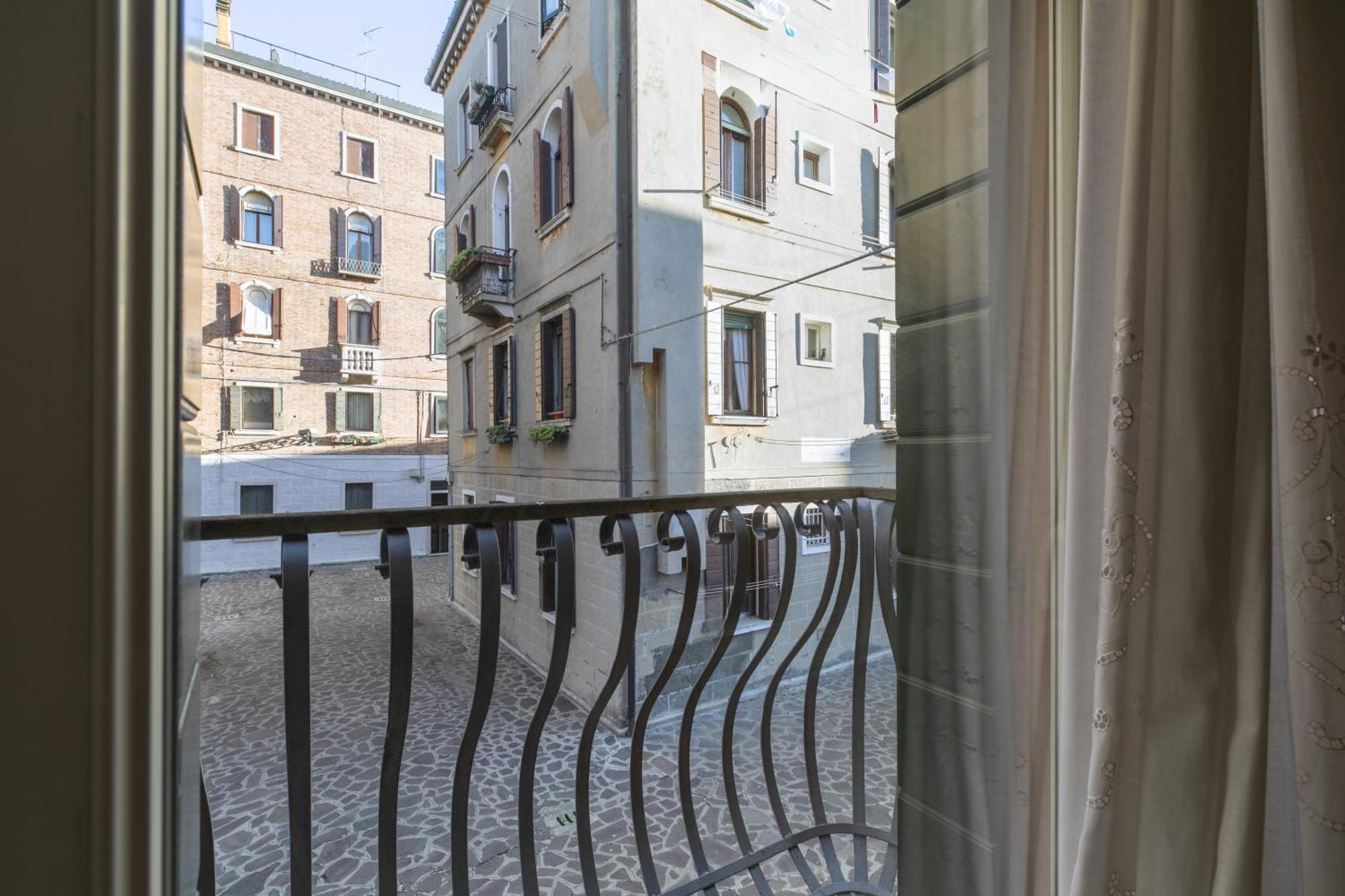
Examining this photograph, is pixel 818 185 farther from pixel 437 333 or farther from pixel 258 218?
pixel 258 218

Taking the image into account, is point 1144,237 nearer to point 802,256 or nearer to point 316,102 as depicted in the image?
point 802,256

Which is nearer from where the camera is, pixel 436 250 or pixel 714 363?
pixel 714 363

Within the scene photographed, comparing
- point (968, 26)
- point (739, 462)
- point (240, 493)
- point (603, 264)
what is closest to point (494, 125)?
point (603, 264)

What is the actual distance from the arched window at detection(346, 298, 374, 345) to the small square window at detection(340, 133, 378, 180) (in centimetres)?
277

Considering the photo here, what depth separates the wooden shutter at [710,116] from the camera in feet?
18.5

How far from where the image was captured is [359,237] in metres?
13.4

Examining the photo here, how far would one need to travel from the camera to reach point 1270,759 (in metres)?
0.49

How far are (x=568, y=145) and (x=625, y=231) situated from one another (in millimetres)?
1436

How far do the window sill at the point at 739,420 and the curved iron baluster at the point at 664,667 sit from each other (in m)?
4.56

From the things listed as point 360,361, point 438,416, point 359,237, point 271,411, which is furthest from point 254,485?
point 359,237

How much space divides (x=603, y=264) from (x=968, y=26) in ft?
16.4

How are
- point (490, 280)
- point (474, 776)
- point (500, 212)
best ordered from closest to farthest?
point (474, 776), point (490, 280), point (500, 212)

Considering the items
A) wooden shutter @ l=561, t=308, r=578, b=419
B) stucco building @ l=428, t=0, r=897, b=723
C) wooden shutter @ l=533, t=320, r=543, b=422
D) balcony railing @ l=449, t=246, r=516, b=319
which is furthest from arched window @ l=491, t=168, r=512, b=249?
wooden shutter @ l=561, t=308, r=578, b=419

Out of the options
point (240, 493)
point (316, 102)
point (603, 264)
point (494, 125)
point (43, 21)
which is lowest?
point (240, 493)
